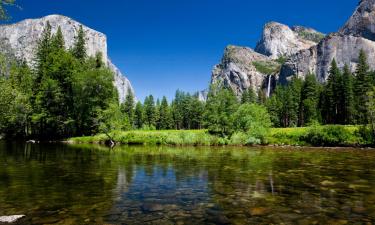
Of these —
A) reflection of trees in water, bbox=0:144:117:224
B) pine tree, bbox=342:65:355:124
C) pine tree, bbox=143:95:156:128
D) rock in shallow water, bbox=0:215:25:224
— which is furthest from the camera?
pine tree, bbox=143:95:156:128

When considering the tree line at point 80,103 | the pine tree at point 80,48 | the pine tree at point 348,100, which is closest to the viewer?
the tree line at point 80,103

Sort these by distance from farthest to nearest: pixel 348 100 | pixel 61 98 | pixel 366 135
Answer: pixel 348 100 → pixel 61 98 → pixel 366 135

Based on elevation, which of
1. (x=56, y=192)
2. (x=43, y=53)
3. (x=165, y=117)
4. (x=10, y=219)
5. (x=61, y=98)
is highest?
(x=43, y=53)

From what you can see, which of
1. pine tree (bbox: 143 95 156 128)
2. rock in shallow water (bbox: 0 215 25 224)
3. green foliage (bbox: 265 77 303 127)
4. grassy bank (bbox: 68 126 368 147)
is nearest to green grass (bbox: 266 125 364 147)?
grassy bank (bbox: 68 126 368 147)

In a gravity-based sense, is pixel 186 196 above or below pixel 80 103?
below

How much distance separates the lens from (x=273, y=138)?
55.6 metres

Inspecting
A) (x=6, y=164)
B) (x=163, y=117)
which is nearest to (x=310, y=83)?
(x=163, y=117)

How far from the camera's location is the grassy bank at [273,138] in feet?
165

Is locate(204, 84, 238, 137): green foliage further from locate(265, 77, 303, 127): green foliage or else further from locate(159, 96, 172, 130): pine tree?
locate(159, 96, 172, 130): pine tree

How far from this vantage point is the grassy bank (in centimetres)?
5016

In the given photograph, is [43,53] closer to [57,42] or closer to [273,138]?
[57,42]

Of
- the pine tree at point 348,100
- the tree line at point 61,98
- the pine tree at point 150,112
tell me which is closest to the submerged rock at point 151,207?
the tree line at point 61,98

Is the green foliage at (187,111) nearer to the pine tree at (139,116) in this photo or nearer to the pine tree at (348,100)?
the pine tree at (139,116)

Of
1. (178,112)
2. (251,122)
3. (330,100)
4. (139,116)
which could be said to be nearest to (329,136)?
(251,122)
